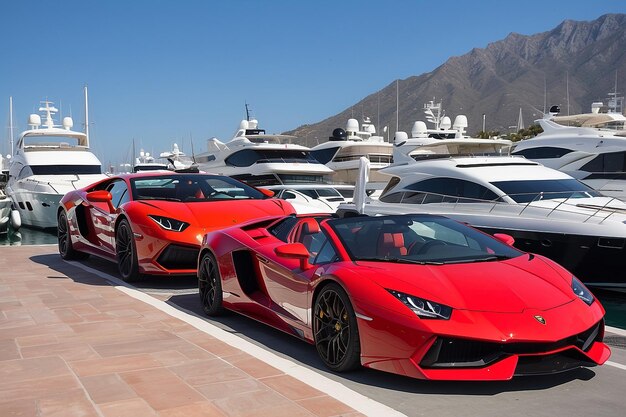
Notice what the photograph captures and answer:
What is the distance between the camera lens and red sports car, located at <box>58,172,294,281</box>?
815 centimetres

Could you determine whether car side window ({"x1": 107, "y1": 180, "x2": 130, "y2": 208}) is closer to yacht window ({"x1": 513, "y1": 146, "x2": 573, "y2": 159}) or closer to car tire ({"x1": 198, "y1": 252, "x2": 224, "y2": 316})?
car tire ({"x1": 198, "y1": 252, "x2": 224, "y2": 316})

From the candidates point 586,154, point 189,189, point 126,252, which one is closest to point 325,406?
point 126,252

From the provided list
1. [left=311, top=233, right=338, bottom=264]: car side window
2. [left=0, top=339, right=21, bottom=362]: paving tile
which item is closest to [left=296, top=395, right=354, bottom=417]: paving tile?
[left=311, top=233, right=338, bottom=264]: car side window

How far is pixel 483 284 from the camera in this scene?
177 inches

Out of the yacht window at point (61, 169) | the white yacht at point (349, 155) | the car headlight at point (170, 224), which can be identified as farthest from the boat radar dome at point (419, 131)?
the car headlight at point (170, 224)

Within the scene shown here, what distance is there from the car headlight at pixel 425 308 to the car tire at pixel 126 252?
16.2 ft

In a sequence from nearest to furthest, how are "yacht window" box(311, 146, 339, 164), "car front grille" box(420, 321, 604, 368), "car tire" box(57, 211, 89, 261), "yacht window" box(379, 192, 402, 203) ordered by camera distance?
"car front grille" box(420, 321, 604, 368), "car tire" box(57, 211, 89, 261), "yacht window" box(379, 192, 402, 203), "yacht window" box(311, 146, 339, 164)

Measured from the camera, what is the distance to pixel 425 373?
161 inches

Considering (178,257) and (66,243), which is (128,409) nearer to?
(178,257)

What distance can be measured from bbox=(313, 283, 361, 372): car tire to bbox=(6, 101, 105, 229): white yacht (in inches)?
750

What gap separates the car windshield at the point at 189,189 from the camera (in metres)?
9.10

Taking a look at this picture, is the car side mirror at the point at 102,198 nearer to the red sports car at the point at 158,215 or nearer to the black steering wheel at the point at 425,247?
the red sports car at the point at 158,215

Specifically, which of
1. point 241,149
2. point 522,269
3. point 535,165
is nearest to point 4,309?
point 522,269

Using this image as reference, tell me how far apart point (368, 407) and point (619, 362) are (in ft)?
7.23
